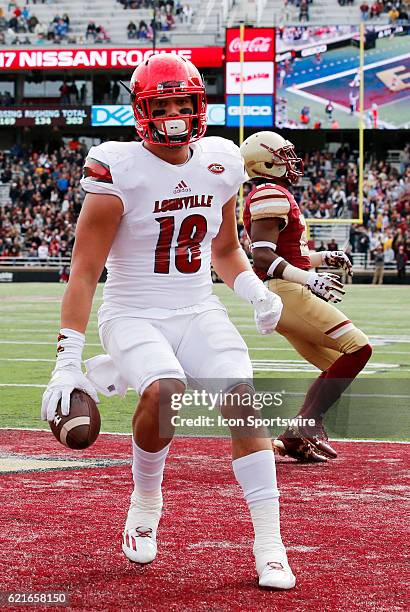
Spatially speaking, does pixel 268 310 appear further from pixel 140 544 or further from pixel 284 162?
pixel 284 162

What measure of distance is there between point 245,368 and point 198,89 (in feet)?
3.19

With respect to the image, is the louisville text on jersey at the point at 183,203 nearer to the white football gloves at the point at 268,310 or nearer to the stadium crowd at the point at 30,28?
the white football gloves at the point at 268,310

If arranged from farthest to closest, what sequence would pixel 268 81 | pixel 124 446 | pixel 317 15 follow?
pixel 317 15 → pixel 268 81 → pixel 124 446

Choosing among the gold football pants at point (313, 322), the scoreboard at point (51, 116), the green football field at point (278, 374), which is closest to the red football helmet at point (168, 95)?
the gold football pants at point (313, 322)

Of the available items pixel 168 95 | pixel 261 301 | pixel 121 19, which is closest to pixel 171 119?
pixel 168 95

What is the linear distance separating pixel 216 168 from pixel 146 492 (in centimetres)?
112

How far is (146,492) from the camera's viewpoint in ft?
12.2

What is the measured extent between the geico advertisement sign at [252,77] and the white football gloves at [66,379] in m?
30.5

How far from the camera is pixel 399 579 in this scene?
341 centimetres

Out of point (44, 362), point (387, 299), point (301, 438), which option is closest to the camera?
point (301, 438)

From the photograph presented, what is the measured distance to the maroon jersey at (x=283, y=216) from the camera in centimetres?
552

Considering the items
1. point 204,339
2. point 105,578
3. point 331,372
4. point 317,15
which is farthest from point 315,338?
point 317,15

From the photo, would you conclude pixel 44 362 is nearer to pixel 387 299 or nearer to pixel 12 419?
pixel 12 419

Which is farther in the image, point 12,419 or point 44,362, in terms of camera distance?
point 44,362
